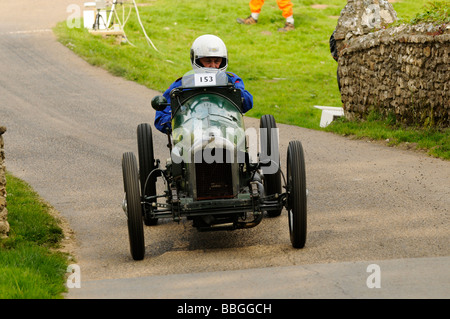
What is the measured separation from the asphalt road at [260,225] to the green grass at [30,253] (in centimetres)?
22

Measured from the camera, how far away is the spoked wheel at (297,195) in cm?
661

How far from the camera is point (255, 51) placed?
26172 mm

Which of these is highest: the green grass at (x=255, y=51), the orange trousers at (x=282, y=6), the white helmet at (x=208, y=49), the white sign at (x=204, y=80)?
the white helmet at (x=208, y=49)

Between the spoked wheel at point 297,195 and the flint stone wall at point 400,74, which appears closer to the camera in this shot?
the spoked wheel at point 297,195

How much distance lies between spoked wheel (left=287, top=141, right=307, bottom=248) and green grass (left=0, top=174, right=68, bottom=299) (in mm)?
2032

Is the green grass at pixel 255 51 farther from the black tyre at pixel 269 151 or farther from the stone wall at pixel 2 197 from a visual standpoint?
the stone wall at pixel 2 197

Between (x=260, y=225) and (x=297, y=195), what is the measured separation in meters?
1.42

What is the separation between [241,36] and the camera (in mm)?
27797

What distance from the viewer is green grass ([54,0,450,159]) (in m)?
19.1

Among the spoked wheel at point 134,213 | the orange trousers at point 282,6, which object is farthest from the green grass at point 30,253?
the orange trousers at point 282,6

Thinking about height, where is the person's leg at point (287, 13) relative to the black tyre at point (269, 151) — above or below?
below

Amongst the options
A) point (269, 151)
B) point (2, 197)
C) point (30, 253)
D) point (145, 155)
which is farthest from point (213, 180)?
point (2, 197)

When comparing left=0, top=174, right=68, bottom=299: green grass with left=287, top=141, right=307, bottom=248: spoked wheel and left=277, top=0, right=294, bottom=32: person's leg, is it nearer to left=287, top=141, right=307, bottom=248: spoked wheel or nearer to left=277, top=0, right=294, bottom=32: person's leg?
left=287, top=141, right=307, bottom=248: spoked wheel

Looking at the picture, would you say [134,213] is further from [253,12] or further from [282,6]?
[253,12]
